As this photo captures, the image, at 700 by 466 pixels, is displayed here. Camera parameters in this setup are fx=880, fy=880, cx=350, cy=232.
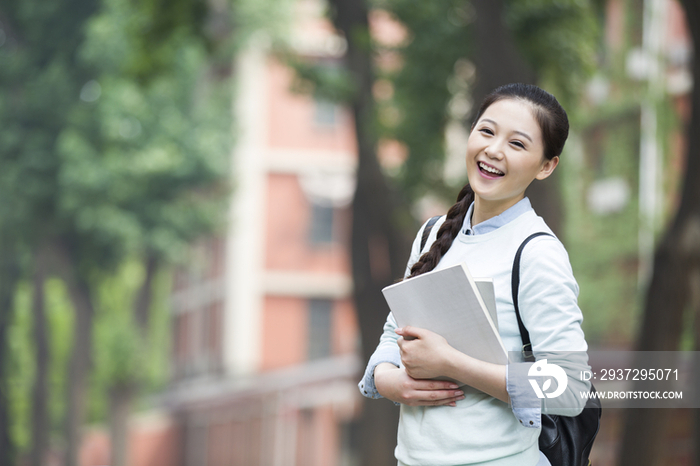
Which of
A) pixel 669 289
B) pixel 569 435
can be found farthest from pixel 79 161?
pixel 569 435

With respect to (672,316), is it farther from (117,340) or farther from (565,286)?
(117,340)

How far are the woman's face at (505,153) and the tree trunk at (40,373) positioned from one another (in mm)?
17374

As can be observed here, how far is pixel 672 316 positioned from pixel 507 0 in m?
3.03

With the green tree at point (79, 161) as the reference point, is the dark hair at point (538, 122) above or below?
below

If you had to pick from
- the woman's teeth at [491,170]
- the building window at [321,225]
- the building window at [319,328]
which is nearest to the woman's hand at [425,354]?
the woman's teeth at [491,170]

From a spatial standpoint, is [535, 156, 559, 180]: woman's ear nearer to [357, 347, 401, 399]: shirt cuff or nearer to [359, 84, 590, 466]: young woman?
[359, 84, 590, 466]: young woman

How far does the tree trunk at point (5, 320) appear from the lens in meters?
17.5

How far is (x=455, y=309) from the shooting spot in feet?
5.16

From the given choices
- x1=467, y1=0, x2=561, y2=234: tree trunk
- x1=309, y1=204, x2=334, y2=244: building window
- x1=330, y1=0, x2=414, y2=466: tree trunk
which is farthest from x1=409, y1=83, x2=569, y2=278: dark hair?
x1=309, y1=204, x2=334, y2=244: building window

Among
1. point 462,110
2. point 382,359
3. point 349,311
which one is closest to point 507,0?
point 462,110

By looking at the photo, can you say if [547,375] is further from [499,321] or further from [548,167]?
[548,167]

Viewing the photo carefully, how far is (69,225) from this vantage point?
1773 cm

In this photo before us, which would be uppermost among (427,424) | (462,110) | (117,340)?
(462,110)

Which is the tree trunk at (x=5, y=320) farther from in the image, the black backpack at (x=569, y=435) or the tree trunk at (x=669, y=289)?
the black backpack at (x=569, y=435)
